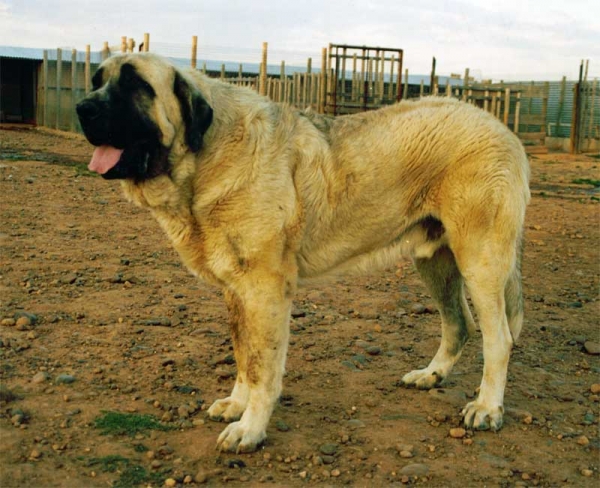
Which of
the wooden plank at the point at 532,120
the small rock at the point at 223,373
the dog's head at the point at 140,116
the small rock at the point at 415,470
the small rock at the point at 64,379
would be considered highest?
the wooden plank at the point at 532,120

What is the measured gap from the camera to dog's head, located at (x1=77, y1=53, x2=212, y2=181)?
3.43m

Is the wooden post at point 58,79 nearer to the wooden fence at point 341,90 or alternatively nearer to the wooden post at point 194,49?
the wooden fence at point 341,90

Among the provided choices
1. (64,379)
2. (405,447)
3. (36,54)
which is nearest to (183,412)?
(64,379)

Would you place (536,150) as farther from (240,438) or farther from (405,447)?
(240,438)

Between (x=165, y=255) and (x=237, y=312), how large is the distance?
11.5ft

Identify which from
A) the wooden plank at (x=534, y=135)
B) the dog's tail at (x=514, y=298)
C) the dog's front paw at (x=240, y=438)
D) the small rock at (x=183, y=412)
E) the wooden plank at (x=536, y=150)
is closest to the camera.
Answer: the dog's front paw at (x=240, y=438)

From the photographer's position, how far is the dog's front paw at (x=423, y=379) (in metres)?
4.46

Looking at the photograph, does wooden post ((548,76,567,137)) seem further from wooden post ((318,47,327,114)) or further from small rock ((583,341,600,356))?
small rock ((583,341,600,356))

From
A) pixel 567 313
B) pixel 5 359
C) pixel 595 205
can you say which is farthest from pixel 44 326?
pixel 595 205

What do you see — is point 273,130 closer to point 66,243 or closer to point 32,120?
point 66,243

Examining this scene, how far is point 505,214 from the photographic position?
4012mm

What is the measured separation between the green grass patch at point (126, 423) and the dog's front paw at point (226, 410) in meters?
0.29

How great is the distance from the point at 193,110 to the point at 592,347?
3.33 m

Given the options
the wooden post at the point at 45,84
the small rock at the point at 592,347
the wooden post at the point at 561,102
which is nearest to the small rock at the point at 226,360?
the small rock at the point at 592,347
